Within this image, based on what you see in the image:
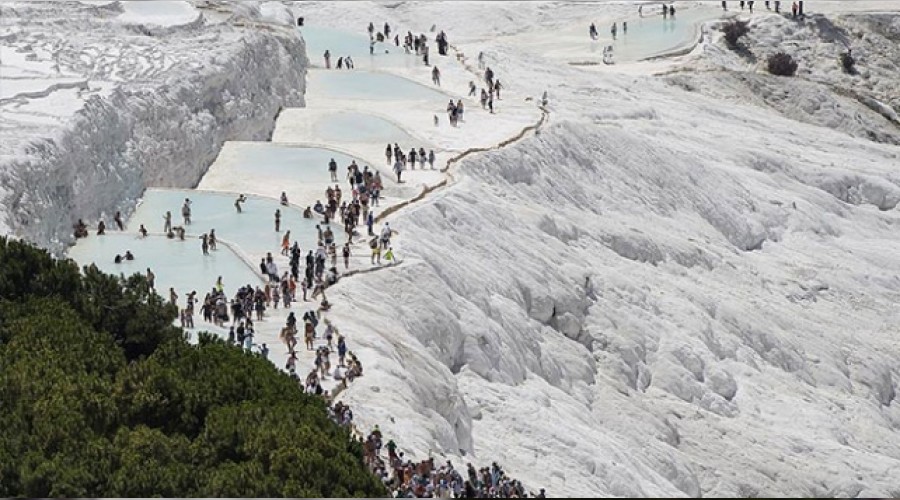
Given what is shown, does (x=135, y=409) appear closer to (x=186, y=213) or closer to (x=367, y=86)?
(x=186, y=213)

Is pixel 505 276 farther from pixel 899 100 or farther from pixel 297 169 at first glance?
pixel 899 100

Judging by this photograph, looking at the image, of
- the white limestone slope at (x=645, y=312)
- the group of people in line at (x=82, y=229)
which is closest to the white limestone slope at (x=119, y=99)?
the group of people in line at (x=82, y=229)

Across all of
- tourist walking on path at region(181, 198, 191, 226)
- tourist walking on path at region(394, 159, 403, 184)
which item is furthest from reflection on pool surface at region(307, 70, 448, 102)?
tourist walking on path at region(181, 198, 191, 226)

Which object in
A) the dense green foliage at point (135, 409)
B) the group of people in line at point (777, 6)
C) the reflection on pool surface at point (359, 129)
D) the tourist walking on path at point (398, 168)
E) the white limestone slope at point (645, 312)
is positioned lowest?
the white limestone slope at point (645, 312)

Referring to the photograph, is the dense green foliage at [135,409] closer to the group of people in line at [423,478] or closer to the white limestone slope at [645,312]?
the group of people in line at [423,478]

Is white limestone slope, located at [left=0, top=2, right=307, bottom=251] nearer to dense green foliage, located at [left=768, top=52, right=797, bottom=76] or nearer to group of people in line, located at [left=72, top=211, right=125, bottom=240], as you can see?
group of people in line, located at [left=72, top=211, right=125, bottom=240]

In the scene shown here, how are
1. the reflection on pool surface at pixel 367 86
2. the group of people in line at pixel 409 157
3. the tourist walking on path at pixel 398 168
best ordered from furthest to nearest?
1. the reflection on pool surface at pixel 367 86
2. the group of people in line at pixel 409 157
3. the tourist walking on path at pixel 398 168
